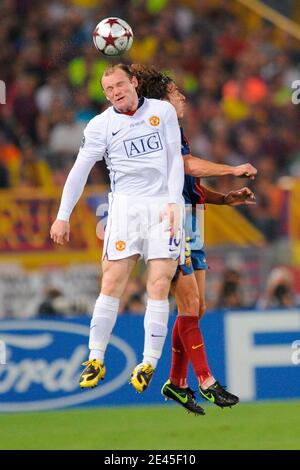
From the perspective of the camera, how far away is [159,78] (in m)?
8.49

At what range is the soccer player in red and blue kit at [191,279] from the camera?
27.6ft

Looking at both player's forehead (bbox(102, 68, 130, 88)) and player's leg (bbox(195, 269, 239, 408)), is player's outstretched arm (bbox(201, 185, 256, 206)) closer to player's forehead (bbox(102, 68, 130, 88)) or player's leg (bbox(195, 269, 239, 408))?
player's leg (bbox(195, 269, 239, 408))

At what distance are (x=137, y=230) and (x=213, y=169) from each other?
0.66 meters

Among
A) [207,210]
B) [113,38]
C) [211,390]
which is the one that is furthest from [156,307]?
[207,210]

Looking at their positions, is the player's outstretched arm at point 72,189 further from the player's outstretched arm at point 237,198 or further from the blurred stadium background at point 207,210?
the blurred stadium background at point 207,210

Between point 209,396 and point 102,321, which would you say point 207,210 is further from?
point 102,321

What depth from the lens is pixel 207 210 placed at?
15492mm

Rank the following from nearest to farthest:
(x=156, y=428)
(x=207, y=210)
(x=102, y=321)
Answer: (x=102, y=321) < (x=156, y=428) < (x=207, y=210)

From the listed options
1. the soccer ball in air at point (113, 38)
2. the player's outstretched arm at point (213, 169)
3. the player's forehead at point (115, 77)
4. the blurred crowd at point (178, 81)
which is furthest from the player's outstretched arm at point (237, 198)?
the blurred crowd at point (178, 81)

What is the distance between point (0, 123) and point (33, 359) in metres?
4.64

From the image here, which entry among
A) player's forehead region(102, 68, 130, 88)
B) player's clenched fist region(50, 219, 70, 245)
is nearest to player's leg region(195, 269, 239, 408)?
player's clenched fist region(50, 219, 70, 245)
